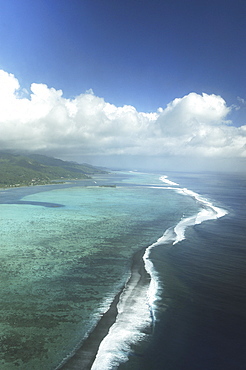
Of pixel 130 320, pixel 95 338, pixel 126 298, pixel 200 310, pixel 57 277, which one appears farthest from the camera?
pixel 57 277

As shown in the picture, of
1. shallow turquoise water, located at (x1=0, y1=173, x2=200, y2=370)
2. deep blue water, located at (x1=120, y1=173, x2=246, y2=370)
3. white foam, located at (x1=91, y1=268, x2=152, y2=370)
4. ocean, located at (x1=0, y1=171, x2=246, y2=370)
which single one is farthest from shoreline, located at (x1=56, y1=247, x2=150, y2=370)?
deep blue water, located at (x1=120, y1=173, x2=246, y2=370)

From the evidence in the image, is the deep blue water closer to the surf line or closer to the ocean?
the ocean

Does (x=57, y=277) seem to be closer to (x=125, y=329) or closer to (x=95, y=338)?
(x=95, y=338)

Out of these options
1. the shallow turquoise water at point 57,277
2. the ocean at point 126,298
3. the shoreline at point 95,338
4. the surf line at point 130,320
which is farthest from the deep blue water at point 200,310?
the shallow turquoise water at point 57,277

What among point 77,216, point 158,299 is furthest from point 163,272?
point 77,216

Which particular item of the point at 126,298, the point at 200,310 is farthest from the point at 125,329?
the point at 200,310
